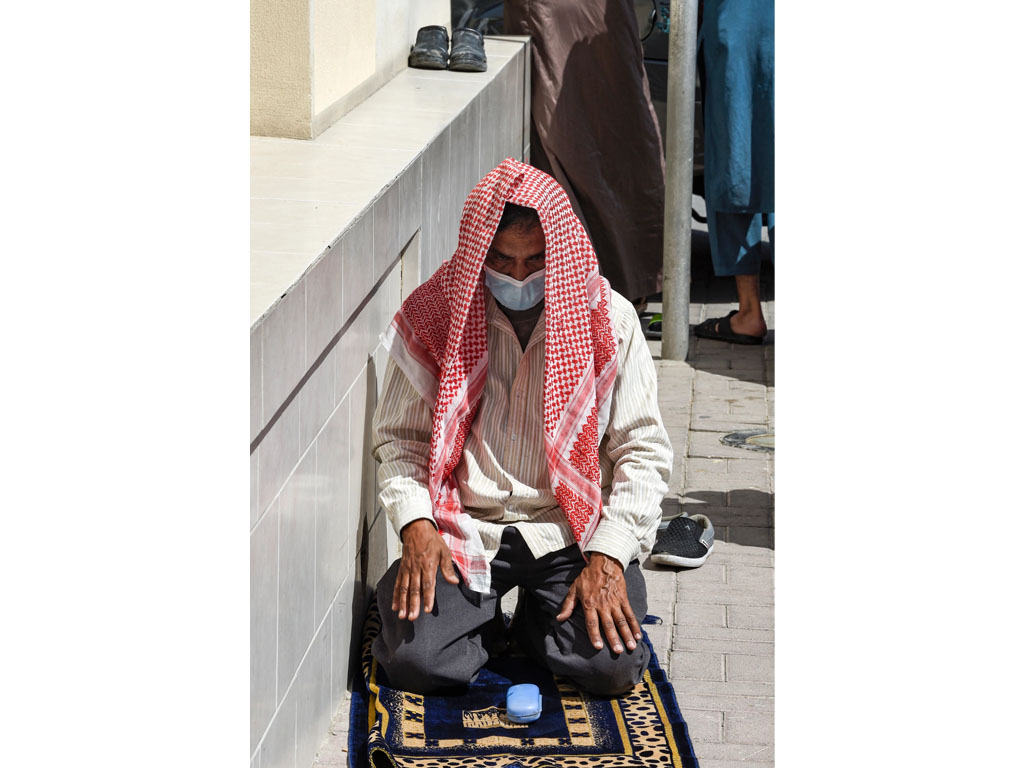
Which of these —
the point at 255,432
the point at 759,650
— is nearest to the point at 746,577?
the point at 759,650

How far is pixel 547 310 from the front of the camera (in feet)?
11.3

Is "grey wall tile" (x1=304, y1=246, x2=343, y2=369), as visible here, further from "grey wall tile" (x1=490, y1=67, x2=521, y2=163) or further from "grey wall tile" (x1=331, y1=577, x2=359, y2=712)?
"grey wall tile" (x1=490, y1=67, x2=521, y2=163)

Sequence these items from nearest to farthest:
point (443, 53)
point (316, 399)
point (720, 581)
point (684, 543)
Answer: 1. point (316, 399)
2. point (720, 581)
3. point (684, 543)
4. point (443, 53)

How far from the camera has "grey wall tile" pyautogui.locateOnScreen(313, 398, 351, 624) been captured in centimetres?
328

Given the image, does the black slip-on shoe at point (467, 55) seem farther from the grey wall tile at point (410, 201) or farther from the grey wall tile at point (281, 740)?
the grey wall tile at point (281, 740)

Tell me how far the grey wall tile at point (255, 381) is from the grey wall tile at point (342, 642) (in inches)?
38.7

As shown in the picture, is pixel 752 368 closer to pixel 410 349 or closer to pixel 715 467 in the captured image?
pixel 715 467

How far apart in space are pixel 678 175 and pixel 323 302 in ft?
12.0

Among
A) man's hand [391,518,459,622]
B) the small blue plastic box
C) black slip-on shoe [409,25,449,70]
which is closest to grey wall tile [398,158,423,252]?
man's hand [391,518,459,622]

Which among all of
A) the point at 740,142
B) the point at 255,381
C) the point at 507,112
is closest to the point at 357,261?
the point at 255,381

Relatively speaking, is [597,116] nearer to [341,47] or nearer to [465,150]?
[465,150]

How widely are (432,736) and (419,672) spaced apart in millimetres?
192

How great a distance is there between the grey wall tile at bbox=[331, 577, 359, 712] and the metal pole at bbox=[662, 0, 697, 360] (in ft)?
10.7

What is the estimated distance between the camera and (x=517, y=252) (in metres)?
3.48
